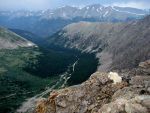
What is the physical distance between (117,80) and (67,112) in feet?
22.8

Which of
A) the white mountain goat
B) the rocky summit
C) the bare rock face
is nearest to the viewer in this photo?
the rocky summit

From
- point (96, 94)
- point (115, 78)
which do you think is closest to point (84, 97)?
point (96, 94)

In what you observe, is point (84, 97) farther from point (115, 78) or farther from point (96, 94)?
point (115, 78)

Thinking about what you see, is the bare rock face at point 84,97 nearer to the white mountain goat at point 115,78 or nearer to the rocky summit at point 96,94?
the rocky summit at point 96,94

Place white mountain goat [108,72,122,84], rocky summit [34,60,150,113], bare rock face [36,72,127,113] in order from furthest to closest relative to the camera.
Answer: white mountain goat [108,72,122,84]
bare rock face [36,72,127,113]
rocky summit [34,60,150,113]

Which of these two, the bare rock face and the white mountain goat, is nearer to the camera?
the bare rock face

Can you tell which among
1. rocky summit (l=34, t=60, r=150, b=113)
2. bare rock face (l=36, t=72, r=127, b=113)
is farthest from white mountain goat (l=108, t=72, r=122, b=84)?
bare rock face (l=36, t=72, r=127, b=113)

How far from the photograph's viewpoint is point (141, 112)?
98.4 feet

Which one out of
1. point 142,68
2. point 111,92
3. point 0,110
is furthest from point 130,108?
point 0,110

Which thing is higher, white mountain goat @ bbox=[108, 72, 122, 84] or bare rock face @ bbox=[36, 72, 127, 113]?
white mountain goat @ bbox=[108, 72, 122, 84]

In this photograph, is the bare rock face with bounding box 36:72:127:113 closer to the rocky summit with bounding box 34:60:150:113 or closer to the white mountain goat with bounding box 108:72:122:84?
the rocky summit with bounding box 34:60:150:113

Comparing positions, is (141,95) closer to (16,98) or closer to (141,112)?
(141,112)

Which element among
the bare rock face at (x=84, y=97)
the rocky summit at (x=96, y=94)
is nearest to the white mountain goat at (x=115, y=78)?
the rocky summit at (x=96, y=94)

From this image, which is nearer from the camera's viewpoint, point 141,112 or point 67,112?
point 141,112
